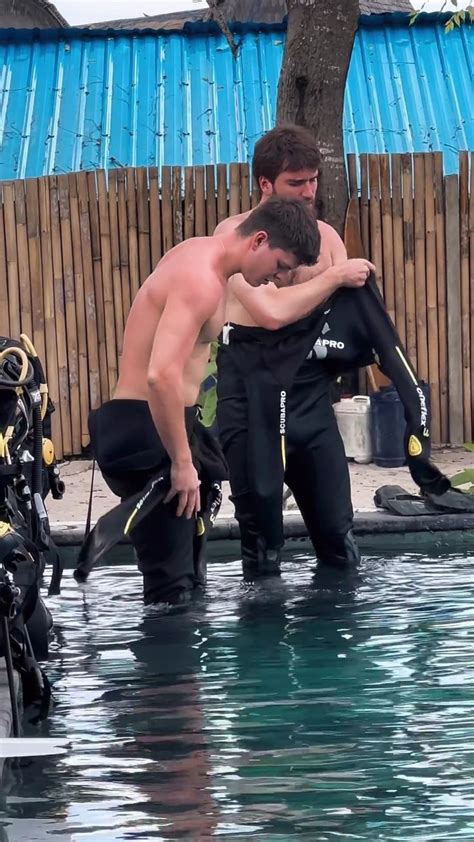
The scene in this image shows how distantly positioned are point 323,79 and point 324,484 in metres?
4.61

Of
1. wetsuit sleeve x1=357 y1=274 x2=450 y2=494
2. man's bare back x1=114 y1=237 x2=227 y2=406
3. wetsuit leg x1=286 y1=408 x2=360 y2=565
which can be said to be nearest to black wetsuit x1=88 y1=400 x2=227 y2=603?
man's bare back x1=114 y1=237 x2=227 y2=406

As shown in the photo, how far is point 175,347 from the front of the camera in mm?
5234

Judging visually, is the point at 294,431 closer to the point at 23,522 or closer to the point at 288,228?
the point at 288,228

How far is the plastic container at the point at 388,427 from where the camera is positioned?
32.2ft

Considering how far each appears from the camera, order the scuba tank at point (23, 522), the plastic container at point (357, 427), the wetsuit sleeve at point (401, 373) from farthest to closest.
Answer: the plastic container at point (357, 427), the wetsuit sleeve at point (401, 373), the scuba tank at point (23, 522)

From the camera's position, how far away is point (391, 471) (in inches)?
384

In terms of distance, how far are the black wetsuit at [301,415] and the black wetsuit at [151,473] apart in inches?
16.4

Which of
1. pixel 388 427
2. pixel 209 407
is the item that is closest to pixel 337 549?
pixel 209 407

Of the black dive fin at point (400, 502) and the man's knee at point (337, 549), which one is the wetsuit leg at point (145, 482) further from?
the black dive fin at point (400, 502)

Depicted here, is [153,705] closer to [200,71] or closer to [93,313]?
[93,313]

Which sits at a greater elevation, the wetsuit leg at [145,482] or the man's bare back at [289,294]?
the man's bare back at [289,294]

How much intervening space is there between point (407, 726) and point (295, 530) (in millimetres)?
3173

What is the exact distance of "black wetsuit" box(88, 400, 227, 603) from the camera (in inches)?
226

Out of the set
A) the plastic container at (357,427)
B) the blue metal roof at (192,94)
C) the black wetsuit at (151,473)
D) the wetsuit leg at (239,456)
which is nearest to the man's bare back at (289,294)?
the wetsuit leg at (239,456)
